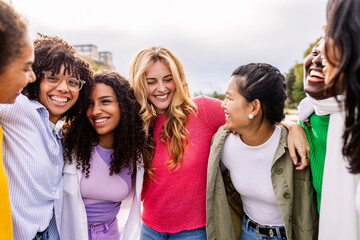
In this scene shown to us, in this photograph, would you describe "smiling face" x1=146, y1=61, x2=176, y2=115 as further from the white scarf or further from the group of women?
the white scarf

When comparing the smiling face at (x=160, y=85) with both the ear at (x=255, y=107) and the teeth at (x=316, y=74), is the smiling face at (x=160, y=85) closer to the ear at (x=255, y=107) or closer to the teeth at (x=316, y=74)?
the ear at (x=255, y=107)

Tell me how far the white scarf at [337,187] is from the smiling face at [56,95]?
1.94m

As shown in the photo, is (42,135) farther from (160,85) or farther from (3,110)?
(160,85)

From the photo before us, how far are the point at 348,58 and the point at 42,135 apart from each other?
6.65 ft

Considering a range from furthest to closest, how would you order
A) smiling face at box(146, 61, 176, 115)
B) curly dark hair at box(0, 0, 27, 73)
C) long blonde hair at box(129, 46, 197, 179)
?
smiling face at box(146, 61, 176, 115)
long blonde hair at box(129, 46, 197, 179)
curly dark hair at box(0, 0, 27, 73)

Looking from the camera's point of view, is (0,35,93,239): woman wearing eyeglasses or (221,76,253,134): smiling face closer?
(0,35,93,239): woman wearing eyeglasses

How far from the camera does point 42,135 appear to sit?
6.97ft

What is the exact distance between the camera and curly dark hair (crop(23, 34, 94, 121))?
229cm

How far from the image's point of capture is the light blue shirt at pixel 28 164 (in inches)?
75.8

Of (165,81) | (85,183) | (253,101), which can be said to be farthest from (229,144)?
(85,183)

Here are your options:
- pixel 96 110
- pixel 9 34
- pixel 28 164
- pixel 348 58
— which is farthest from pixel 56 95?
pixel 348 58

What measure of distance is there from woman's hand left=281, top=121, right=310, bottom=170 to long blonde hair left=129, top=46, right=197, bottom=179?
0.93 metres

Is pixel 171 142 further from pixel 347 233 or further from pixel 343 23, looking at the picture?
pixel 343 23

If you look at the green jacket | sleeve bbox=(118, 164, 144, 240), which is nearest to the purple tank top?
sleeve bbox=(118, 164, 144, 240)
